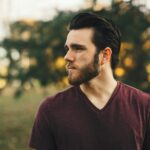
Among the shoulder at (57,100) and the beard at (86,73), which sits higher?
the beard at (86,73)

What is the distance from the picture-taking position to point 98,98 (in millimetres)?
3357

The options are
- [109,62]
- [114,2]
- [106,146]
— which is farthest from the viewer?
[114,2]

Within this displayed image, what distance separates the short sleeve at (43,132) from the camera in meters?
3.26

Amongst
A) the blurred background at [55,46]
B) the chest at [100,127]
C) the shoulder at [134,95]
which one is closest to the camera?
the chest at [100,127]

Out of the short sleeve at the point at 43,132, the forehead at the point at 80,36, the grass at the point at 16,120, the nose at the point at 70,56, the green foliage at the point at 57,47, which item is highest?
the forehead at the point at 80,36

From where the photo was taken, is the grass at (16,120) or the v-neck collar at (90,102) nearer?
the v-neck collar at (90,102)

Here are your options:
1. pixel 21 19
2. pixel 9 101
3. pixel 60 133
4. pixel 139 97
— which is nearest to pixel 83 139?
pixel 60 133

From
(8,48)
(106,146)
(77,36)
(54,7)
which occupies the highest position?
(77,36)

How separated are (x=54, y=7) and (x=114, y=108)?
5.24m

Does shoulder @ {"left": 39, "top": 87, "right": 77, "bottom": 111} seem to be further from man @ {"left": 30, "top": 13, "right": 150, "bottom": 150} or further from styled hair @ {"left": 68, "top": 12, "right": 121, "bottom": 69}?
styled hair @ {"left": 68, "top": 12, "right": 121, "bottom": 69}

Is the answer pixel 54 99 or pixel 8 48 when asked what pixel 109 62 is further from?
pixel 8 48

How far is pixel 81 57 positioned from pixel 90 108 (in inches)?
11.2

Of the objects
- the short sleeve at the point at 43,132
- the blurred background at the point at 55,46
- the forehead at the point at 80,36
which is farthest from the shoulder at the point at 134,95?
the blurred background at the point at 55,46

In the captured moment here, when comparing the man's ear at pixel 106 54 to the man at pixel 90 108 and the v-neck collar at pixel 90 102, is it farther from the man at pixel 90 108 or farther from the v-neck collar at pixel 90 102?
the v-neck collar at pixel 90 102
